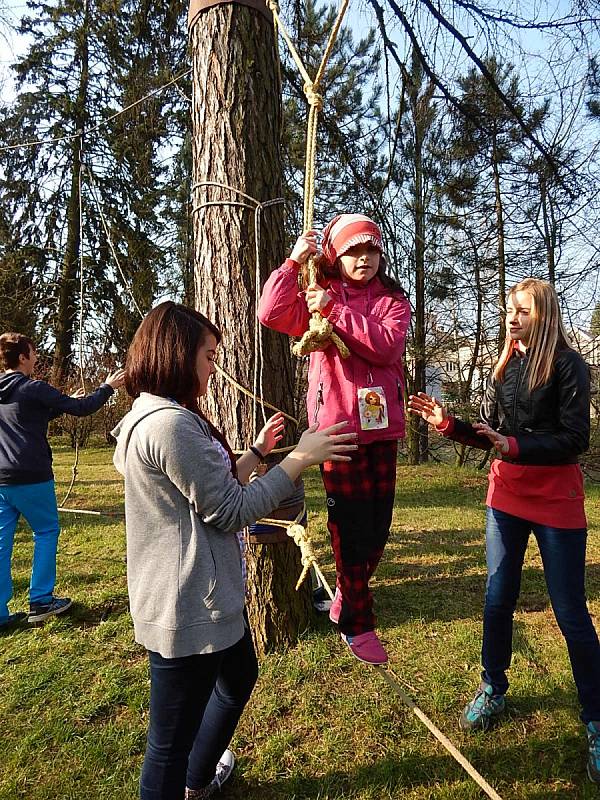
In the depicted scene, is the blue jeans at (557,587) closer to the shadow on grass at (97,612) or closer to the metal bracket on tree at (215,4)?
the shadow on grass at (97,612)

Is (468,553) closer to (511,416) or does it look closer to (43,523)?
(511,416)

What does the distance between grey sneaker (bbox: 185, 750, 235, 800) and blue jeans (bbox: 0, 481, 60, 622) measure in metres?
1.80

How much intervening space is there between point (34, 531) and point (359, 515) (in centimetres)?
237

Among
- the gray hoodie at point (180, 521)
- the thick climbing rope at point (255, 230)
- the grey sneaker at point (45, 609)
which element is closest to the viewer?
the gray hoodie at point (180, 521)

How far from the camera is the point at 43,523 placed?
3230 millimetres

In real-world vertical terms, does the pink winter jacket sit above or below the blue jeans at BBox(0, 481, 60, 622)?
above

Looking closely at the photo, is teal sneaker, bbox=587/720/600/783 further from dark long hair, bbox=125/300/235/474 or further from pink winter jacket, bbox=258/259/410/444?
dark long hair, bbox=125/300/235/474

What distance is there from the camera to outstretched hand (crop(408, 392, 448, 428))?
1860mm

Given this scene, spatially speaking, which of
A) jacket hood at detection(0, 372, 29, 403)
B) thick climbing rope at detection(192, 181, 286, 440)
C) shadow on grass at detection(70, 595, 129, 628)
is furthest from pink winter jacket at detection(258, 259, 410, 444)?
shadow on grass at detection(70, 595, 129, 628)

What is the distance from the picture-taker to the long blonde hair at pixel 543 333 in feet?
6.08

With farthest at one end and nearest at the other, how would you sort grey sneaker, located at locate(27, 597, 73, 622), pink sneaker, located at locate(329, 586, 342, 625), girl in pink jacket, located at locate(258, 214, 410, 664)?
grey sneaker, located at locate(27, 597, 73, 622)
pink sneaker, located at locate(329, 586, 342, 625)
girl in pink jacket, located at locate(258, 214, 410, 664)

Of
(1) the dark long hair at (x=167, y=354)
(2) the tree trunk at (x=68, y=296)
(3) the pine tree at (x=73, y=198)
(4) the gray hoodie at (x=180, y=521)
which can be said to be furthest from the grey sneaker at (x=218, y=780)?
(2) the tree trunk at (x=68, y=296)

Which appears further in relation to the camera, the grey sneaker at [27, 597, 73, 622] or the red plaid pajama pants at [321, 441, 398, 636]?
the grey sneaker at [27, 597, 73, 622]

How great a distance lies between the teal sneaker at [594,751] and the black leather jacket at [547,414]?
3.06 feet
